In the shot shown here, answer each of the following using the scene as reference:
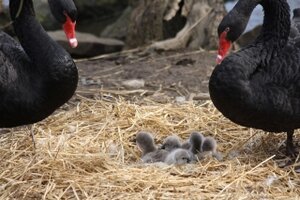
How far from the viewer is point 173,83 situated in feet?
17.2

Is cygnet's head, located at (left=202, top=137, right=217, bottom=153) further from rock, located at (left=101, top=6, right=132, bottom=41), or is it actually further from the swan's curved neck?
rock, located at (left=101, top=6, right=132, bottom=41)

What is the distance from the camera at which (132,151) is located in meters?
3.80

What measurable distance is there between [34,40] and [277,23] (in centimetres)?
125

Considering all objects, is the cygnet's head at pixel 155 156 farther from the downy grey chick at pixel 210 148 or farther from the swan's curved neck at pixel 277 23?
the swan's curved neck at pixel 277 23

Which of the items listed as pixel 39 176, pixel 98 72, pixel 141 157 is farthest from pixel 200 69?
pixel 39 176

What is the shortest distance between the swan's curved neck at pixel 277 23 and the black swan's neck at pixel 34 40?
104cm

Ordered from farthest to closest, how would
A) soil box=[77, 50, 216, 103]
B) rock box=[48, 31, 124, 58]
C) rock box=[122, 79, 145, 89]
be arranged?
rock box=[48, 31, 124, 58] → rock box=[122, 79, 145, 89] → soil box=[77, 50, 216, 103]

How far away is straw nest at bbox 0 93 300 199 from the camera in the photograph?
314 cm

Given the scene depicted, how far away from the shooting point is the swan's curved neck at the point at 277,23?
360 centimetres

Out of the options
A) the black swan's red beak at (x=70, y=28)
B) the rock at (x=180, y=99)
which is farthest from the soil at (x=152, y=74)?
→ the black swan's red beak at (x=70, y=28)

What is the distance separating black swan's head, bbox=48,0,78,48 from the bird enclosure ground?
24.2 inches

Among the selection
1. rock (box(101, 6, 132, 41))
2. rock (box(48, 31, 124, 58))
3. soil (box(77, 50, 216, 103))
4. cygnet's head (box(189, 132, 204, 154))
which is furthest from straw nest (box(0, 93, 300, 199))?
rock (box(101, 6, 132, 41))

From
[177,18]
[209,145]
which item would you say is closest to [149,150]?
[209,145]

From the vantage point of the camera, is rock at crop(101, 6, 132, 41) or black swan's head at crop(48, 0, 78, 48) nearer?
black swan's head at crop(48, 0, 78, 48)
